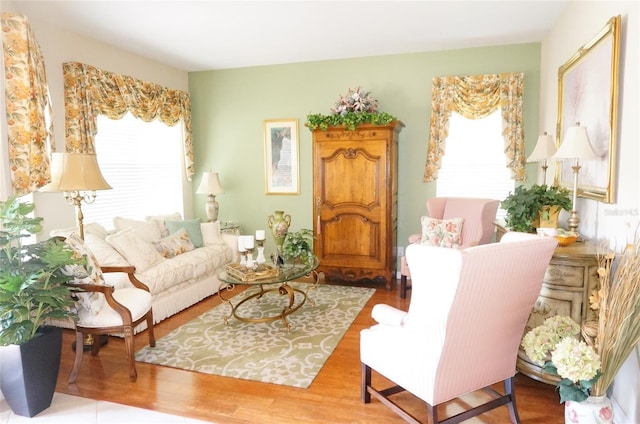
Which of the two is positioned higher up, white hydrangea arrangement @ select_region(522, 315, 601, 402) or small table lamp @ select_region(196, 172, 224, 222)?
small table lamp @ select_region(196, 172, 224, 222)

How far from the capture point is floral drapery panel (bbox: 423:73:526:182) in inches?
189

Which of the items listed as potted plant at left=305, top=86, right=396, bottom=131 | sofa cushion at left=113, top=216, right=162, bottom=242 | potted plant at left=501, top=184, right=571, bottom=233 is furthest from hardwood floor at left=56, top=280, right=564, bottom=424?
potted plant at left=305, top=86, right=396, bottom=131

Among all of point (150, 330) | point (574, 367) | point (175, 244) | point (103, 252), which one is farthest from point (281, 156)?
point (574, 367)

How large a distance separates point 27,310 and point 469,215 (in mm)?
3875

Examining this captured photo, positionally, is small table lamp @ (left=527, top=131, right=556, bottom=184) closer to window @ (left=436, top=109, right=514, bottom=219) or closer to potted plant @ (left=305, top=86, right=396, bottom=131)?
window @ (left=436, top=109, right=514, bottom=219)

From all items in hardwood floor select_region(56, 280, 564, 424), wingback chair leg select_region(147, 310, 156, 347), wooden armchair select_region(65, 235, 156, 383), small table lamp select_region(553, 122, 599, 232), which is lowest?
hardwood floor select_region(56, 280, 564, 424)

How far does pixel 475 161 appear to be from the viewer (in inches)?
200

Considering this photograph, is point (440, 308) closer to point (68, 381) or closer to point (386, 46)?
point (68, 381)

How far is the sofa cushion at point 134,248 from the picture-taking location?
12.6 ft

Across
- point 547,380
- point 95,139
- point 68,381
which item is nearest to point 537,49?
point 547,380

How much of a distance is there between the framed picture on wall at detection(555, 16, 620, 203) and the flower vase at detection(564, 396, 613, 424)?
124 cm

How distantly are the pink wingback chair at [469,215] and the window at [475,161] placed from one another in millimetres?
591

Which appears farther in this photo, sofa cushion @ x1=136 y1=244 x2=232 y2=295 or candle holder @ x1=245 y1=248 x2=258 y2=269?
sofa cushion @ x1=136 y1=244 x2=232 y2=295

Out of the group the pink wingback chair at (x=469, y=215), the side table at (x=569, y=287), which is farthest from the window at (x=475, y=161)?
the side table at (x=569, y=287)
